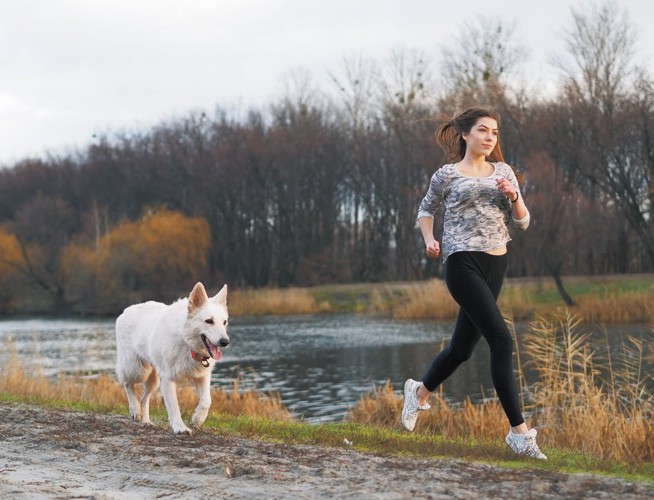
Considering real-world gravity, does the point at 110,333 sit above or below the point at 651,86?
below

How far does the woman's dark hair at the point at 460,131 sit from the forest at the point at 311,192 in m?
29.0

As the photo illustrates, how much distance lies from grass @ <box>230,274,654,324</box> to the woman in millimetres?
15554

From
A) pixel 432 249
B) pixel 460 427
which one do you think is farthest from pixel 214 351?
pixel 460 427

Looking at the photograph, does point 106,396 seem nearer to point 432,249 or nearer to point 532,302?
point 432,249

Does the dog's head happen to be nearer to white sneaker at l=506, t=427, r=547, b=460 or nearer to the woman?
the woman

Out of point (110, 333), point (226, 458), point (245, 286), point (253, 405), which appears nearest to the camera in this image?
point (226, 458)

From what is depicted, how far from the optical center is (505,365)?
20.0 ft

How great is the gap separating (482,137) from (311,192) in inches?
1977

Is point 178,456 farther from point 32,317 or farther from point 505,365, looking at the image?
point 32,317

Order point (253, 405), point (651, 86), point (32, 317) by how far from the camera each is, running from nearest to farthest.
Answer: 1. point (253, 405)
2. point (651, 86)
3. point (32, 317)

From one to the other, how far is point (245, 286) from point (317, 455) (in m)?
49.0

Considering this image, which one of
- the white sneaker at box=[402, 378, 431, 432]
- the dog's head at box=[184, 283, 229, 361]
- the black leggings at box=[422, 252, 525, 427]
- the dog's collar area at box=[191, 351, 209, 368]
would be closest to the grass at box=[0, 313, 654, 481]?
the white sneaker at box=[402, 378, 431, 432]

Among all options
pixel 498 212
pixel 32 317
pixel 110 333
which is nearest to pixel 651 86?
pixel 110 333

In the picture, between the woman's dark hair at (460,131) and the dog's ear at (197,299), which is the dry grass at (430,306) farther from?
the woman's dark hair at (460,131)
